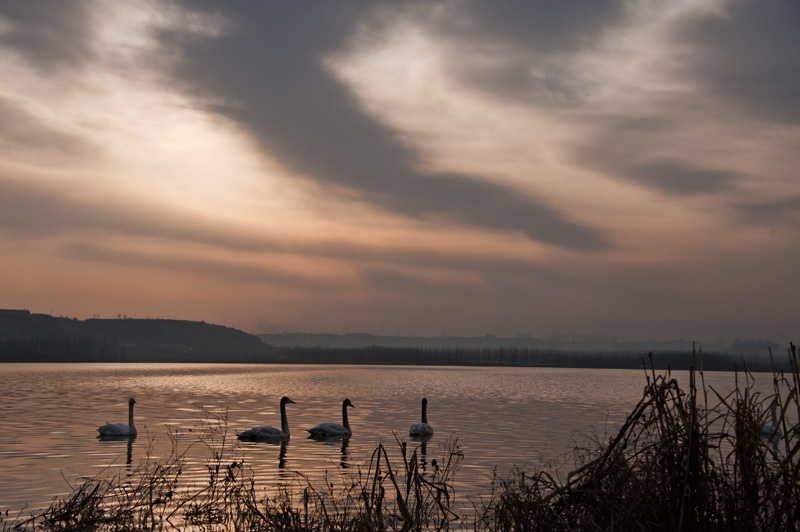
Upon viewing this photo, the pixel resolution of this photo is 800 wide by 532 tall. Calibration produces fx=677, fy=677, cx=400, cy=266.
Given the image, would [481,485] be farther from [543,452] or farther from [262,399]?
[262,399]

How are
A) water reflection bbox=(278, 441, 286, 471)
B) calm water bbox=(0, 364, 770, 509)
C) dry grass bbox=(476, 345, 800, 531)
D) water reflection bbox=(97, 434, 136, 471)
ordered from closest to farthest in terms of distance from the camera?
dry grass bbox=(476, 345, 800, 531), calm water bbox=(0, 364, 770, 509), water reflection bbox=(278, 441, 286, 471), water reflection bbox=(97, 434, 136, 471)

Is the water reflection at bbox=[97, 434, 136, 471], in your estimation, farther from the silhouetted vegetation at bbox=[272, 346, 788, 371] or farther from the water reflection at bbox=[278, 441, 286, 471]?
the silhouetted vegetation at bbox=[272, 346, 788, 371]

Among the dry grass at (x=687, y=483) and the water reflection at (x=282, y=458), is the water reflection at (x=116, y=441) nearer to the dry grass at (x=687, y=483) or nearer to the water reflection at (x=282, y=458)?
the water reflection at (x=282, y=458)

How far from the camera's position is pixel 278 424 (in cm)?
2827

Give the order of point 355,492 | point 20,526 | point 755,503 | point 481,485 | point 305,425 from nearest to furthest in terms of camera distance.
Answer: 1. point 755,503
2. point 20,526
3. point 355,492
4. point 481,485
5. point 305,425

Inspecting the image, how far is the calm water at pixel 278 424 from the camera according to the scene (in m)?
16.8

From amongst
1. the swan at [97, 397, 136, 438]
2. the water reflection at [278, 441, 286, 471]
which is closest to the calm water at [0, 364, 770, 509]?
the water reflection at [278, 441, 286, 471]

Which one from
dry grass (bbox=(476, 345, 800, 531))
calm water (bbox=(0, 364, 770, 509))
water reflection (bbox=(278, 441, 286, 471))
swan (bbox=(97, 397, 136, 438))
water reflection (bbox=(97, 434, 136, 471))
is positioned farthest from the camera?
swan (bbox=(97, 397, 136, 438))

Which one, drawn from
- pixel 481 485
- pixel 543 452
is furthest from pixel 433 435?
pixel 481 485

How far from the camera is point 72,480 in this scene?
590 inches

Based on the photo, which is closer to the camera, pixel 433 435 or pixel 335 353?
pixel 433 435

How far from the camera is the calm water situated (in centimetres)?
1684

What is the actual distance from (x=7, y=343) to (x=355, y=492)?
580ft

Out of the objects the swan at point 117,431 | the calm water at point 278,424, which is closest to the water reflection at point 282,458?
the calm water at point 278,424
